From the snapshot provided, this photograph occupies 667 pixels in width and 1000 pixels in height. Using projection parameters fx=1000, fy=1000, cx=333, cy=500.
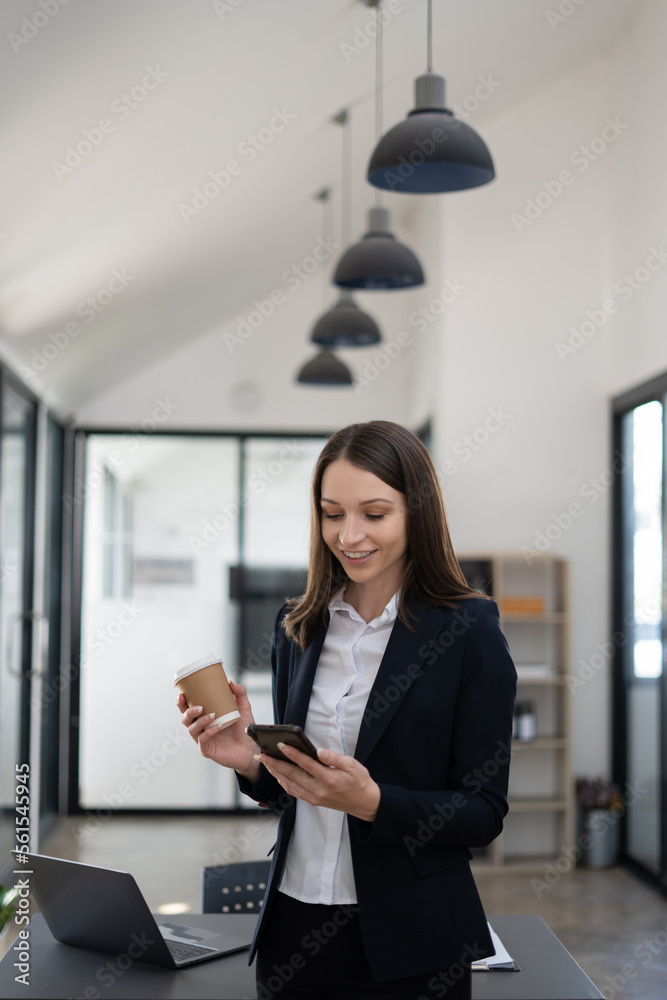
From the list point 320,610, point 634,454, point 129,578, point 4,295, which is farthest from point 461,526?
point 320,610

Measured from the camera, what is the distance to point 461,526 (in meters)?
5.59

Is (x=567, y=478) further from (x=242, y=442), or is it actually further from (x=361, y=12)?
(x=361, y=12)

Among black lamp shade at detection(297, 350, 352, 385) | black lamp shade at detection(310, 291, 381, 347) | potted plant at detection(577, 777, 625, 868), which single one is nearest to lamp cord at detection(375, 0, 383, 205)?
black lamp shade at detection(310, 291, 381, 347)

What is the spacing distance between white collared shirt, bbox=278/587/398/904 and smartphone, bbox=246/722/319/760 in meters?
0.18

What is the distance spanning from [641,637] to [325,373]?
2191 millimetres

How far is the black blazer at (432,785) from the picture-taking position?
1.33 meters

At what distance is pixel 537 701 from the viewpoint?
552cm

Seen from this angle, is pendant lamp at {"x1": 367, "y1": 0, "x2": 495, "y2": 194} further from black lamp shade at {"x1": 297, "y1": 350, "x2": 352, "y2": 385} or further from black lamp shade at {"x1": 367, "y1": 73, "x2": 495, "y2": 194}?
black lamp shade at {"x1": 297, "y1": 350, "x2": 352, "y2": 385}

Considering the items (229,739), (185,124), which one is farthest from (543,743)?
(229,739)

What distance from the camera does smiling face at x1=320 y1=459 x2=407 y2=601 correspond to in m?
1.44

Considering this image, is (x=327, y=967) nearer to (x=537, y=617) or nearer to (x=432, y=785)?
(x=432, y=785)

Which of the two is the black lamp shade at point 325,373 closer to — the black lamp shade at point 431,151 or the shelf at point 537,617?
the shelf at point 537,617

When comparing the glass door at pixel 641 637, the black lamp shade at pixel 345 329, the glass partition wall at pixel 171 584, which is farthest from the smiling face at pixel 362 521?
the glass partition wall at pixel 171 584

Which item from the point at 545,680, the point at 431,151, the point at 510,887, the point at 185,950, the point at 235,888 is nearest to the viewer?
the point at 185,950
